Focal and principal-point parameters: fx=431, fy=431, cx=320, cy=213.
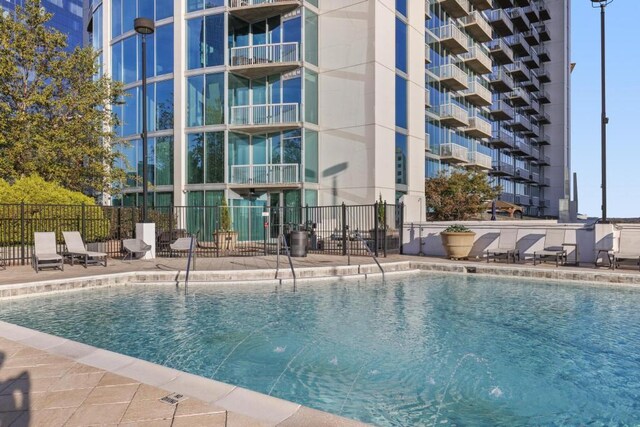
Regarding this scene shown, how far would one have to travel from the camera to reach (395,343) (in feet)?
19.7

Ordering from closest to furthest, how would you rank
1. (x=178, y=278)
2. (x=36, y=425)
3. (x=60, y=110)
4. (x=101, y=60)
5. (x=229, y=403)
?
(x=36, y=425)
(x=229, y=403)
(x=178, y=278)
(x=60, y=110)
(x=101, y=60)

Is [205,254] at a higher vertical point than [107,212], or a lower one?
lower

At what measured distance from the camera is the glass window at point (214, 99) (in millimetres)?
21969

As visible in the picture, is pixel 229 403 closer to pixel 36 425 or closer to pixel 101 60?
pixel 36 425

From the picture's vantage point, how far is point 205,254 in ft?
53.6

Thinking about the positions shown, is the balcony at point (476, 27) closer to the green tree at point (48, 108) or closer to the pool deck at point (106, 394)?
the green tree at point (48, 108)

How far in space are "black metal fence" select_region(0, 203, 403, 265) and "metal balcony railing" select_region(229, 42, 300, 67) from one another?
7.57 metres

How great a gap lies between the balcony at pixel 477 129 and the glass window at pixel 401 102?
11.0 metres

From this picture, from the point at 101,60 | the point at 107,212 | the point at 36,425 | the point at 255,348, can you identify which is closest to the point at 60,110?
the point at 107,212

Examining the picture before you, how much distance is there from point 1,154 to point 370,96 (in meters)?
16.2

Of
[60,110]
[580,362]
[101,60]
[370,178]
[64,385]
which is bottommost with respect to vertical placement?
[580,362]

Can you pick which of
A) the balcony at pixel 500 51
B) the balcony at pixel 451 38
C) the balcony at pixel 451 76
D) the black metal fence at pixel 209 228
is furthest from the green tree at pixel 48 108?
the balcony at pixel 500 51

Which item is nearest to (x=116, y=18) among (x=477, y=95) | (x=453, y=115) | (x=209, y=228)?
(x=209, y=228)

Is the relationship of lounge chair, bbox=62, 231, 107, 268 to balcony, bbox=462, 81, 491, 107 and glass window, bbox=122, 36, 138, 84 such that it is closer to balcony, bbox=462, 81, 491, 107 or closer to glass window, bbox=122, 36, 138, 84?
glass window, bbox=122, 36, 138, 84
